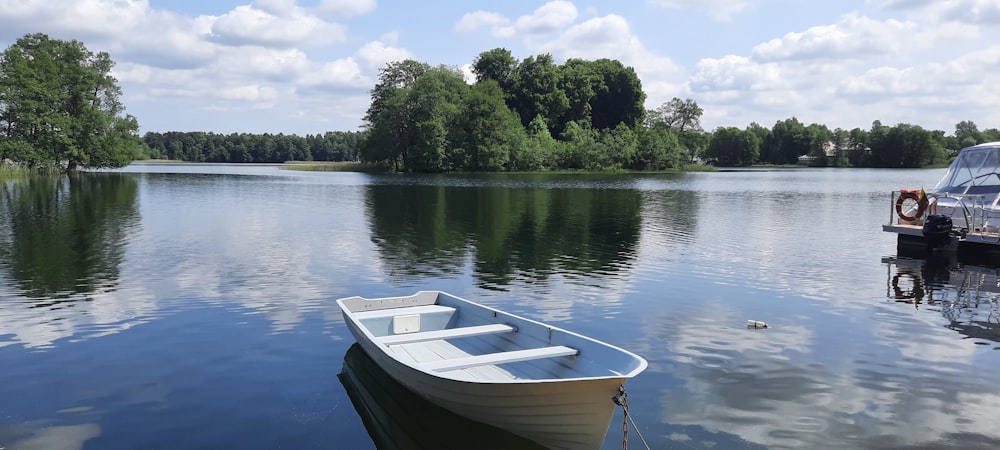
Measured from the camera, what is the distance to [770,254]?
2662cm

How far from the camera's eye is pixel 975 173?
28656 mm

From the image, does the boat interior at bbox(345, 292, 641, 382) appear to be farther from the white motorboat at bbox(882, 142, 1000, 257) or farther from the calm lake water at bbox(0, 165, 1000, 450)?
the white motorboat at bbox(882, 142, 1000, 257)

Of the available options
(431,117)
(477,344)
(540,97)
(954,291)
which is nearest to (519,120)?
(540,97)

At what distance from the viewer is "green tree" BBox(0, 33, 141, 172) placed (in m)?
82.0

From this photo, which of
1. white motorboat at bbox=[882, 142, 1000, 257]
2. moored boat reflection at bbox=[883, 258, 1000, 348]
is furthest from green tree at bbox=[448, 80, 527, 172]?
moored boat reflection at bbox=[883, 258, 1000, 348]

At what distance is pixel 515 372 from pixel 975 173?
90.4 feet

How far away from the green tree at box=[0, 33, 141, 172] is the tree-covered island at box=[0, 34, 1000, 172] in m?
0.14

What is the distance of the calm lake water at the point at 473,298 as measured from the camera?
962 centimetres

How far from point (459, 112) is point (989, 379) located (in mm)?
103505

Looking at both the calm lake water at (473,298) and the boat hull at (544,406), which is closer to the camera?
the boat hull at (544,406)

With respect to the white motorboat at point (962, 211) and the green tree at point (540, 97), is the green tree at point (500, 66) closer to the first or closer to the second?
the green tree at point (540, 97)

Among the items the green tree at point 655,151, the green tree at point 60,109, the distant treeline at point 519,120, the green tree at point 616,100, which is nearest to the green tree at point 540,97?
the distant treeline at point 519,120

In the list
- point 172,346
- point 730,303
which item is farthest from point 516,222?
point 172,346

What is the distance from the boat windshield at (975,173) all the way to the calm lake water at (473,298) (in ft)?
11.4
